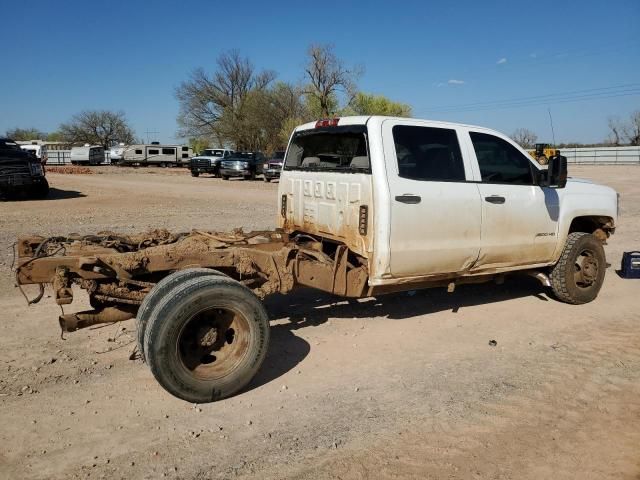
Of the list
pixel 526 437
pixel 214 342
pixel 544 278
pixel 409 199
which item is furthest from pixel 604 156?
pixel 214 342

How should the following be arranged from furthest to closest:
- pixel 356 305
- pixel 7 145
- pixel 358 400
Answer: pixel 7 145 < pixel 356 305 < pixel 358 400

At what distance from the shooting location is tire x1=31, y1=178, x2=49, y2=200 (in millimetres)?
17016

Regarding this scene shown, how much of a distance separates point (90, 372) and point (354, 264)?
247 cm

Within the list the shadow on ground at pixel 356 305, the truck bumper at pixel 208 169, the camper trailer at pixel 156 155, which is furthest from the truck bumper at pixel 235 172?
the shadow on ground at pixel 356 305

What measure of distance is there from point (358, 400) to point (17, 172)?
52.1ft

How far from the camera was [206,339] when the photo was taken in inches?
153

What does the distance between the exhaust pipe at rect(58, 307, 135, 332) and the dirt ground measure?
0.43m

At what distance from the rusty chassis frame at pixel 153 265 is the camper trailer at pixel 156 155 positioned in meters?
51.3

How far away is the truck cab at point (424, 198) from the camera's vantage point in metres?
4.61

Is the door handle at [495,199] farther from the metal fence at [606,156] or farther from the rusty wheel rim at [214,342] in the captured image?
the metal fence at [606,156]

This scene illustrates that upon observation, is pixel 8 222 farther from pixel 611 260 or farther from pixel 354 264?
pixel 611 260

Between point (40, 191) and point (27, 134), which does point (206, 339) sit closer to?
point (40, 191)

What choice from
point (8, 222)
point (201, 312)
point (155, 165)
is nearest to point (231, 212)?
point (8, 222)

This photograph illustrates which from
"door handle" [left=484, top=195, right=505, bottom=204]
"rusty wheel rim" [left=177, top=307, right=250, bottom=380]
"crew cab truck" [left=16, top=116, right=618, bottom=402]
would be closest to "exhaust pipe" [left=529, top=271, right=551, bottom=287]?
"crew cab truck" [left=16, top=116, right=618, bottom=402]
